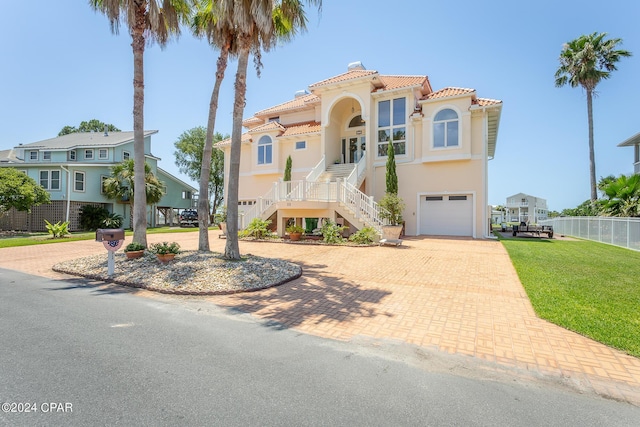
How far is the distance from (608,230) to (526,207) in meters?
49.0

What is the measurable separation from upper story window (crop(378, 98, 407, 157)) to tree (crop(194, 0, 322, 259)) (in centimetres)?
993

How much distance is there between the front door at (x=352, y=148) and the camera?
21.6 meters

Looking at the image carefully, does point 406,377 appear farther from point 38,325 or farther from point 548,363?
point 38,325

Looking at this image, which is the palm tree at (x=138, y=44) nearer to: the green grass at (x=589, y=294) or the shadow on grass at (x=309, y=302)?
the shadow on grass at (x=309, y=302)

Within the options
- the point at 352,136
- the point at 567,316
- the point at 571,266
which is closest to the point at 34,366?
the point at 567,316

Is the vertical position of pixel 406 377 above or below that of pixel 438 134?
below

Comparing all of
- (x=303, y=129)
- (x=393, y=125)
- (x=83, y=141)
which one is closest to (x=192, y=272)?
(x=393, y=125)

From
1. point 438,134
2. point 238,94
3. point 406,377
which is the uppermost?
point 438,134

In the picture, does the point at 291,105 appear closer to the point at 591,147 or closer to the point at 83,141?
the point at 83,141

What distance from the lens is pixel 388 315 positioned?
5250 mm

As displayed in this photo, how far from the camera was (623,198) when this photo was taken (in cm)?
1617

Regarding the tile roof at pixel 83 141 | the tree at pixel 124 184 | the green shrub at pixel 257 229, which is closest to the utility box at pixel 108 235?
the green shrub at pixel 257 229

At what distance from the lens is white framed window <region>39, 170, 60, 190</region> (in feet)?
84.5

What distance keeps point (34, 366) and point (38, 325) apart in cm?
162
